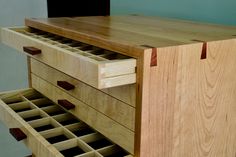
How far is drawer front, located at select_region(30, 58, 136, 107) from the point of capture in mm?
683

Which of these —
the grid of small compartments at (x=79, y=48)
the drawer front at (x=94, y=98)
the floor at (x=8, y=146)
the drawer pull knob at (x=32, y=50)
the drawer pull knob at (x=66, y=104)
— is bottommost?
the floor at (x=8, y=146)

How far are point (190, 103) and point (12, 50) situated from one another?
123 centimetres

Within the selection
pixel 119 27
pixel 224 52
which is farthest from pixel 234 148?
pixel 119 27

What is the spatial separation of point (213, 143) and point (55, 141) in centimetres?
39

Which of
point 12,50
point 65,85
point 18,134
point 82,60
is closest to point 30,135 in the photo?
point 18,134

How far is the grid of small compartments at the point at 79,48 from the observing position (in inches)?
29.8

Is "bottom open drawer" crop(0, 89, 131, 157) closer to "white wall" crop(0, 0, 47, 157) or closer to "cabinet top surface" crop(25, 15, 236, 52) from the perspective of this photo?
"cabinet top surface" crop(25, 15, 236, 52)

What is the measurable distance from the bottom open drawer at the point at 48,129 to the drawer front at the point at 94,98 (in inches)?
3.3

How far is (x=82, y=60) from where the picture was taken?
2.16 ft

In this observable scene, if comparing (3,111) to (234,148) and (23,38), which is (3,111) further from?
(234,148)

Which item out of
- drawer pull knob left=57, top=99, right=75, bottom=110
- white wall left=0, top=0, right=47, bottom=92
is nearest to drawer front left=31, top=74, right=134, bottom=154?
drawer pull knob left=57, top=99, right=75, bottom=110

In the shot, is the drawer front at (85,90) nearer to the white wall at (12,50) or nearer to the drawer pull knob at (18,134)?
the drawer pull knob at (18,134)

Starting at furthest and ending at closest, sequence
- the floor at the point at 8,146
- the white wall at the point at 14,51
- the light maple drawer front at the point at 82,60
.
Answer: the floor at the point at 8,146
the white wall at the point at 14,51
the light maple drawer front at the point at 82,60

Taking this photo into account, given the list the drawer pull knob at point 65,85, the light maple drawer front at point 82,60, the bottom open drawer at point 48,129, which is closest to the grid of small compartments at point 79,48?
the light maple drawer front at point 82,60
